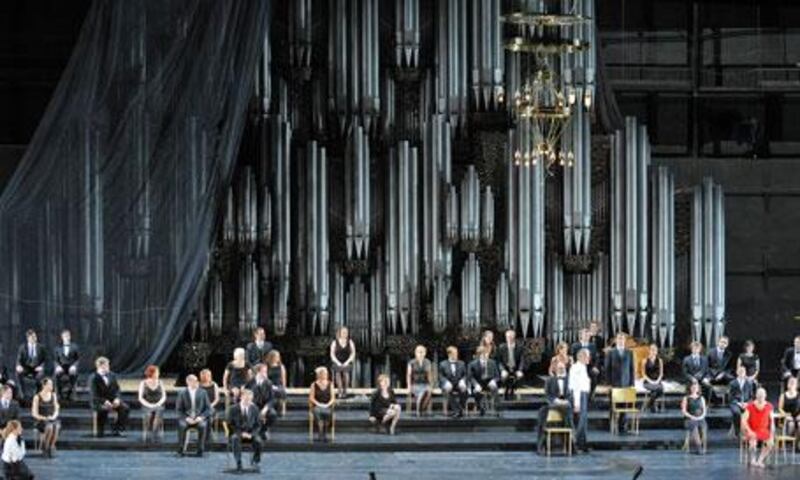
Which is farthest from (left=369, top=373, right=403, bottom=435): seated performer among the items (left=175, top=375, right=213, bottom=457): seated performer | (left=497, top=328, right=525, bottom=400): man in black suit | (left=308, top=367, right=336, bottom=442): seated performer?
(left=175, top=375, right=213, bottom=457): seated performer

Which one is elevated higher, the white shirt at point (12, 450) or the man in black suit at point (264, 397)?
the man in black suit at point (264, 397)

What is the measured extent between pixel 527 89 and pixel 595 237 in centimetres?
417

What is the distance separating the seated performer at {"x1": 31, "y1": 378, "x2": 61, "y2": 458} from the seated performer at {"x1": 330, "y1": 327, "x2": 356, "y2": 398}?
14.4 feet

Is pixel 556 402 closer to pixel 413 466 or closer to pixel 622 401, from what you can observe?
pixel 622 401

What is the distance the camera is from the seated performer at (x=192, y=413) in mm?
28406

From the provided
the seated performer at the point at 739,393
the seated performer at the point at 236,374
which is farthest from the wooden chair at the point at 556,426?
the seated performer at the point at 236,374

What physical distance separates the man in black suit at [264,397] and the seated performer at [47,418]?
2310 millimetres

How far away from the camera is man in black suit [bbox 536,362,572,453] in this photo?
94.9 ft

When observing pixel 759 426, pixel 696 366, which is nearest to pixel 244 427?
pixel 759 426

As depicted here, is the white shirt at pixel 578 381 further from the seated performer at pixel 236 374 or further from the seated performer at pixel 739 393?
the seated performer at pixel 236 374

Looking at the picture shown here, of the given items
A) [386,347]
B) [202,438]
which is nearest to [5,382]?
[202,438]

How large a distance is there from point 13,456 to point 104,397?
3908 mm

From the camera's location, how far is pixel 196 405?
28.4 meters

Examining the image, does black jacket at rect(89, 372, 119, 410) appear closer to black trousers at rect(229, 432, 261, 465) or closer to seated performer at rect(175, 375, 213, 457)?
seated performer at rect(175, 375, 213, 457)
